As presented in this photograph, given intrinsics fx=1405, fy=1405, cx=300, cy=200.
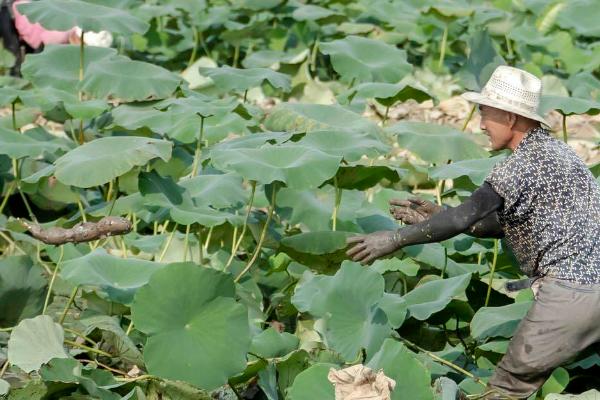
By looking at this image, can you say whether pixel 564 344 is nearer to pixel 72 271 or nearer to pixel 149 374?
pixel 149 374

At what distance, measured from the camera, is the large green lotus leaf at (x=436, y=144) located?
15.4ft

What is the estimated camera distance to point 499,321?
12.1 feet

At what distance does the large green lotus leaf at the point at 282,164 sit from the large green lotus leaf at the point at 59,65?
5.87 feet

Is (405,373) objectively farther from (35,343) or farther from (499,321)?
(35,343)

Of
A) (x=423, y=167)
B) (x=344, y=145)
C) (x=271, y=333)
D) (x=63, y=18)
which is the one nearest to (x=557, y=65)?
(x=423, y=167)

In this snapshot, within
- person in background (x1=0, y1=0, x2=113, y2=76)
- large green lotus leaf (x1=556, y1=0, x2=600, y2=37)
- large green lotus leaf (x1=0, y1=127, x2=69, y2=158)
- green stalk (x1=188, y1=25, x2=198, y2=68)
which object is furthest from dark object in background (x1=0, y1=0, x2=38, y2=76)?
large green lotus leaf (x1=0, y1=127, x2=69, y2=158)

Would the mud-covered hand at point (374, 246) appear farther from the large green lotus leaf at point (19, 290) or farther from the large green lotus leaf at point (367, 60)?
the large green lotus leaf at point (367, 60)

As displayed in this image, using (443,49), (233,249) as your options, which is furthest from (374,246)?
(443,49)

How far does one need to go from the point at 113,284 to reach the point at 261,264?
859 millimetres

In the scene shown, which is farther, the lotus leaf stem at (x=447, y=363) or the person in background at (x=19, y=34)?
the person in background at (x=19, y=34)

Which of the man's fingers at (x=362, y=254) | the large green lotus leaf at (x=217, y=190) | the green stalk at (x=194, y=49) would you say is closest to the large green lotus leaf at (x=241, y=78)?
the large green lotus leaf at (x=217, y=190)

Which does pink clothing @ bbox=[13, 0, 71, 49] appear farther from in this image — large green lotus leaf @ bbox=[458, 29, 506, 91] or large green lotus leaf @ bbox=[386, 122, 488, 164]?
large green lotus leaf @ bbox=[386, 122, 488, 164]

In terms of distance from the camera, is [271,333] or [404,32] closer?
[271,333]

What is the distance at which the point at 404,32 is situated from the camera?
27.6 feet
